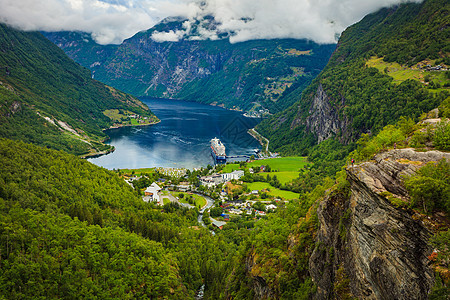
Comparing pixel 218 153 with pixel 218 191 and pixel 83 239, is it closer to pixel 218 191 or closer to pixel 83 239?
pixel 218 191

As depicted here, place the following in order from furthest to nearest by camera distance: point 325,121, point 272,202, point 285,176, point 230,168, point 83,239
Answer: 1. point 325,121
2. point 230,168
3. point 285,176
4. point 272,202
5. point 83,239

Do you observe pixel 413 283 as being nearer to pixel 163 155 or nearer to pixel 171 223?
pixel 171 223

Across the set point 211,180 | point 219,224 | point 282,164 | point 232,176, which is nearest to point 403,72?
point 282,164

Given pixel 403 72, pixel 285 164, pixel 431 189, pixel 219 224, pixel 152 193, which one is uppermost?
pixel 403 72

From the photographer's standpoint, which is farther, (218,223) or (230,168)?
(230,168)

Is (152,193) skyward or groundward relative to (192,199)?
skyward

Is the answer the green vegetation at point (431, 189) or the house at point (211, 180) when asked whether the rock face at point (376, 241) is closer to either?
the green vegetation at point (431, 189)

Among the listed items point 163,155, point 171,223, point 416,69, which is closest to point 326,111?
point 416,69

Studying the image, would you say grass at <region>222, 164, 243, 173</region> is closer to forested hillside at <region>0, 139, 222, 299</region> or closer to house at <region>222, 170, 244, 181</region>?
house at <region>222, 170, 244, 181</region>
